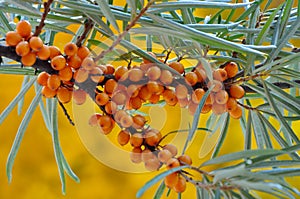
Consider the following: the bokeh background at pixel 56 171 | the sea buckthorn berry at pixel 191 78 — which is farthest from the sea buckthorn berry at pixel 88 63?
the bokeh background at pixel 56 171

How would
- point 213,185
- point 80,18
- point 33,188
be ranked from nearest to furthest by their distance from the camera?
point 213,185 → point 80,18 → point 33,188

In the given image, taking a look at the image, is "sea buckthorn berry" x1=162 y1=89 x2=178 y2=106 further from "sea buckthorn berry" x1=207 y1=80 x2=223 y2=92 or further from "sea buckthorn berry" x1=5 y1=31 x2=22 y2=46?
"sea buckthorn berry" x1=5 y1=31 x2=22 y2=46

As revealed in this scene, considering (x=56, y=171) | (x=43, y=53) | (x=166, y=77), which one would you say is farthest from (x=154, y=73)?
(x=56, y=171)

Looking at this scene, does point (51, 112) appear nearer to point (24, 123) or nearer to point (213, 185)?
point (24, 123)

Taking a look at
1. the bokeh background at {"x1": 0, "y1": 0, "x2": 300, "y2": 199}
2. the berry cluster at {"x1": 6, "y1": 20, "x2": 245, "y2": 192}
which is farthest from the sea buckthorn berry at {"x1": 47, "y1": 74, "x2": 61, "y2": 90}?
the bokeh background at {"x1": 0, "y1": 0, "x2": 300, "y2": 199}

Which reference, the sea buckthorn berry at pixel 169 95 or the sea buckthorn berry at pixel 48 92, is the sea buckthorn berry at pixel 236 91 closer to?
the sea buckthorn berry at pixel 169 95

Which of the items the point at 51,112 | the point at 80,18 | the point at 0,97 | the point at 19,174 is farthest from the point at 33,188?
the point at 80,18
